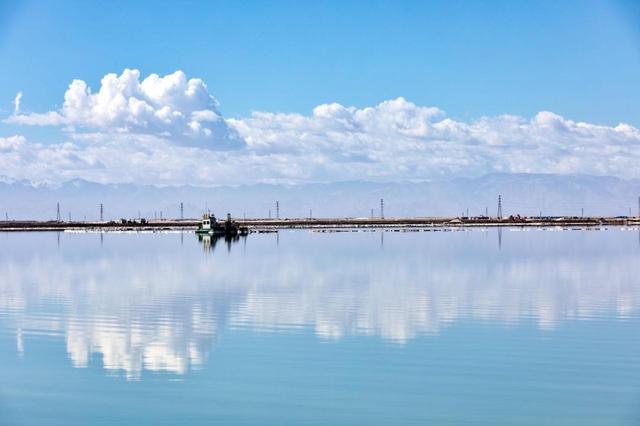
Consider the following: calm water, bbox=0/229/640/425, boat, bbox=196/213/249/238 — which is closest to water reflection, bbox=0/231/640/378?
calm water, bbox=0/229/640/425

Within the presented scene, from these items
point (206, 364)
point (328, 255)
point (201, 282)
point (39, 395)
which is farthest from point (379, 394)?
point (328, 255)

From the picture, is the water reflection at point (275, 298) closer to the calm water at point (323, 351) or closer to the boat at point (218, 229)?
the calm water at point (323, 351)

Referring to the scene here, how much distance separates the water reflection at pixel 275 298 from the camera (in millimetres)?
35438

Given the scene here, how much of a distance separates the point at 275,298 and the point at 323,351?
18.7m

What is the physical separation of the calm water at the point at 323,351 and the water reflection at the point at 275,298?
0.52ft

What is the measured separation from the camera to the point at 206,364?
29578mm

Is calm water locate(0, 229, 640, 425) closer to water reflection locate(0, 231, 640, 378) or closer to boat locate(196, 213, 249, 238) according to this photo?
water reflection locate(0, 231, 640, 378)

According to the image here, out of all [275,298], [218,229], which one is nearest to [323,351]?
[275,298]

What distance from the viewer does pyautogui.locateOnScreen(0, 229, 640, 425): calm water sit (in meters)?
23.5

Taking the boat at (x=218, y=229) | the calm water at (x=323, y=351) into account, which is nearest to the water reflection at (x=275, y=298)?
the calm water at (x=323, y=351)

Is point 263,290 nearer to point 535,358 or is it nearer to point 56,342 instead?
point 56,342

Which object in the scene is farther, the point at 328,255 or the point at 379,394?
the point at 328,255

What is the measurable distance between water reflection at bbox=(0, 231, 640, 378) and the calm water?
0.52ft

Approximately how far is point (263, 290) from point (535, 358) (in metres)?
27.9
